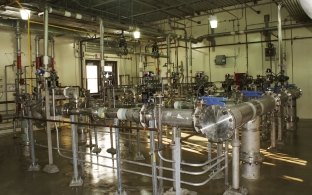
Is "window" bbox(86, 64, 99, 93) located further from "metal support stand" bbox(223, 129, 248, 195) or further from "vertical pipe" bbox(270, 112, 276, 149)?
"metal support stand" bbox(223, 129, 248, 195)

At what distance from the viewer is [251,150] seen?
334 cm

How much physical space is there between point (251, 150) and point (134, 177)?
4.94 feet

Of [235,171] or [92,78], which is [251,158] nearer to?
[235,171]

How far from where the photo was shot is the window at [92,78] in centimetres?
917

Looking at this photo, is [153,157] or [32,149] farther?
[32,149]

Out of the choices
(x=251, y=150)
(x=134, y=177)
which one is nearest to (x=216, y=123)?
(x=251, y=150)

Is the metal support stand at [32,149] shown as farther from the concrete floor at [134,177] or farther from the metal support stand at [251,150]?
the metal support stand at [251,150]

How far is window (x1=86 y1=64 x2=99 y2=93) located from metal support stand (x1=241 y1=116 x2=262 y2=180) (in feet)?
21.7

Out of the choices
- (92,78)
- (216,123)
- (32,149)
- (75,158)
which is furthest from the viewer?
(92,78)

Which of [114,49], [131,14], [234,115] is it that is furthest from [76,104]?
[114,49]

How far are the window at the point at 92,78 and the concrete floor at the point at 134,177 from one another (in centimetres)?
430

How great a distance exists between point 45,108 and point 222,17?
21.9ft

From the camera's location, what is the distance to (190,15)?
9055 millimetres

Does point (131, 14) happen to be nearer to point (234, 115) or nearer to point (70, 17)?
point (70, 17)
